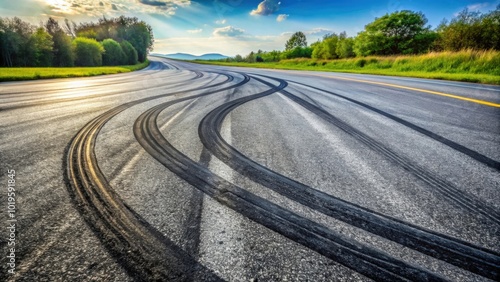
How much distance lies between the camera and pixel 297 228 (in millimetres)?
1407

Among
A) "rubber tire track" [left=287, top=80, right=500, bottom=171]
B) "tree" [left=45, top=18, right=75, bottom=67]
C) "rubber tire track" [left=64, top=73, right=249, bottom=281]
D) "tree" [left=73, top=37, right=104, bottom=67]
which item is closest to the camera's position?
"rubber tire track" [left=64, top=73, right=249, bottom=281]

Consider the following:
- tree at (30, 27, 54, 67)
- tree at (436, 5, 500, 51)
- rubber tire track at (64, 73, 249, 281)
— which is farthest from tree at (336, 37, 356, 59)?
tree at (30, 27, 54, 67)

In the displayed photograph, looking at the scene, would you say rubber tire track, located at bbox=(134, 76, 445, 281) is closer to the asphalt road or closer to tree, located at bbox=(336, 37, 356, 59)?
the asphalt road

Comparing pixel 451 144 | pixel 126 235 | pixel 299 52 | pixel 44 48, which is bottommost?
pixel 126 235

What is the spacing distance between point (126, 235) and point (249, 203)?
838 millimetres

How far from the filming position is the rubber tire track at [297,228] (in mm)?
1125

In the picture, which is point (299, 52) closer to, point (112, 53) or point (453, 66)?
point (112, 53)

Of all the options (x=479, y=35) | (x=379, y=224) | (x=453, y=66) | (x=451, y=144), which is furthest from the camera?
(x=479, y=35)

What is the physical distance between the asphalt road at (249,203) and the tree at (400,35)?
47.1 m

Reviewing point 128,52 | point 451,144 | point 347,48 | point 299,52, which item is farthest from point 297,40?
point 451,144

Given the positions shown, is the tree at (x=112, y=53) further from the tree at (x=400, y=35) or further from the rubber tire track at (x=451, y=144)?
the rubber tire track at (x=451, y=144)

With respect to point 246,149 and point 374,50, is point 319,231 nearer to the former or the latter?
point 246,149

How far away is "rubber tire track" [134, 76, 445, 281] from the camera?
1.12 meters

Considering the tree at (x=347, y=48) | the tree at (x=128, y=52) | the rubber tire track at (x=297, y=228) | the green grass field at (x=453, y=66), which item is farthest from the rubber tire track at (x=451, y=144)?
the tree at (x=128, y=52)
